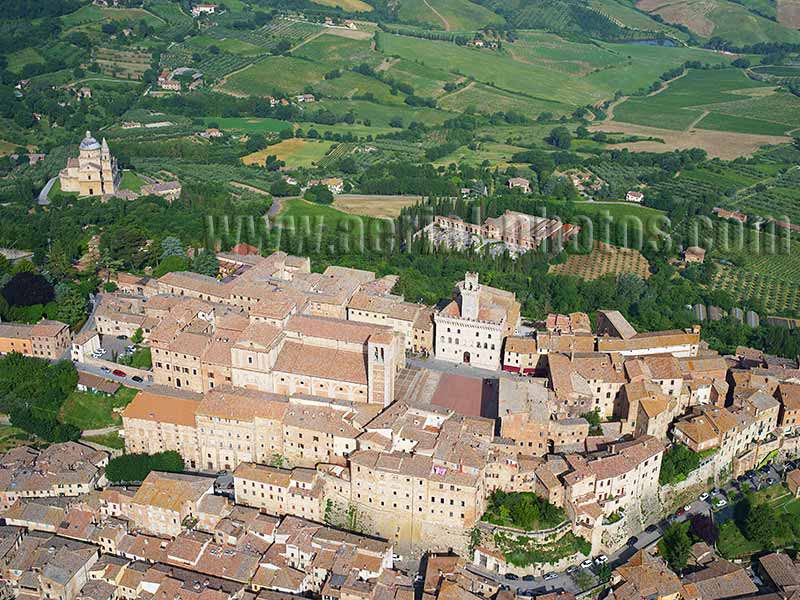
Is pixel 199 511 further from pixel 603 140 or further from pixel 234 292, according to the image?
pixel 603 140

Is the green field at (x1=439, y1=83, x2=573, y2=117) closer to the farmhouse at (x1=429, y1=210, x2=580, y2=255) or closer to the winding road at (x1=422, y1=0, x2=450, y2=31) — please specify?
the winding road at (x1=422, y1=0, x2=450, y2=31)

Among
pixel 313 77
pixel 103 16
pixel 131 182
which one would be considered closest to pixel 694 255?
pixel 131 182

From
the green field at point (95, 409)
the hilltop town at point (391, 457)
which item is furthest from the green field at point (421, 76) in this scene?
the green field at point (95, 409)

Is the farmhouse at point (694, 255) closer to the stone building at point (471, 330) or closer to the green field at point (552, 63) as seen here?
the stone building at point (471, 330)

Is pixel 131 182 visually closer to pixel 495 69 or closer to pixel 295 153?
Result: pixel 295 153

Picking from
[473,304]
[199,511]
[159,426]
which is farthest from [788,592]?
[159,426]

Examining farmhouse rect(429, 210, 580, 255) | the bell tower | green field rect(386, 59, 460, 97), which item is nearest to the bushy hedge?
the bell tower
